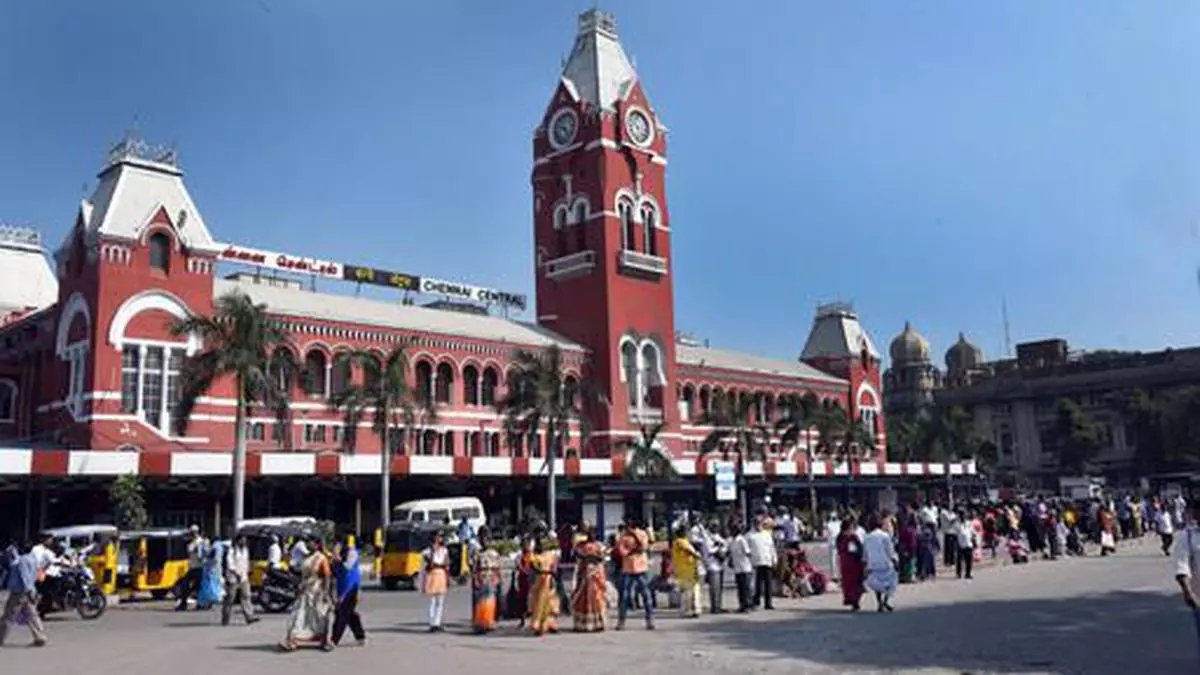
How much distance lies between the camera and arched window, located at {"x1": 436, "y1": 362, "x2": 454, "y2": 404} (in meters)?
52.6

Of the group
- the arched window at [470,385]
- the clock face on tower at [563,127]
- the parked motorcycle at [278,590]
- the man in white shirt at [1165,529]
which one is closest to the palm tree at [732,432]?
the arched window at [470,385]

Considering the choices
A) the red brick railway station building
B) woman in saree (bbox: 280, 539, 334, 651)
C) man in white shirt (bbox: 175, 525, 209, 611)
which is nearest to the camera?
woman in saree (bbox: 280, 539, 334, 651)

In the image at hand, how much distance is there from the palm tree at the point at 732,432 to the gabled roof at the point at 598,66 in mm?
18842

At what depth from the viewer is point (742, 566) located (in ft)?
63.4

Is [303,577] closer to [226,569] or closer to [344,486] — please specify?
[226,569]

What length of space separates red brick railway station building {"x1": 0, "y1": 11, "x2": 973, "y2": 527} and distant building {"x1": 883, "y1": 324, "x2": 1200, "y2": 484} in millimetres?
34298

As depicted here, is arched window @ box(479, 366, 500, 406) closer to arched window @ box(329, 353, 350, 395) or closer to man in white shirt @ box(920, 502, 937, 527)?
arched window @ box(329, 353, 350, 395)

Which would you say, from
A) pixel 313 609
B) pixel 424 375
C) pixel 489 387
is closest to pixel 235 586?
pixel 313 609

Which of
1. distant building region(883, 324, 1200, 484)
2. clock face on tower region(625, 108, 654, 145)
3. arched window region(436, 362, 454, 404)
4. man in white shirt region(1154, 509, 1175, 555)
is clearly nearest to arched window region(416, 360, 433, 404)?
arched window region(436, 362, 454, 404)

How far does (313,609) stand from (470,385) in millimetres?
38348

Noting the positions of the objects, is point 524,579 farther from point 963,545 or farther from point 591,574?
point 963,545

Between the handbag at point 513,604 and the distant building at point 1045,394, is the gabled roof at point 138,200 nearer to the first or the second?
the handbag at point 513,604

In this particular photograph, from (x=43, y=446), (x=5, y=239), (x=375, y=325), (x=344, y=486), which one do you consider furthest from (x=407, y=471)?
(x=5, y=239)

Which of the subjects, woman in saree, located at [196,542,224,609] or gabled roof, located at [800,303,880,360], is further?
gabled roof, located at [800,303,880,360]
